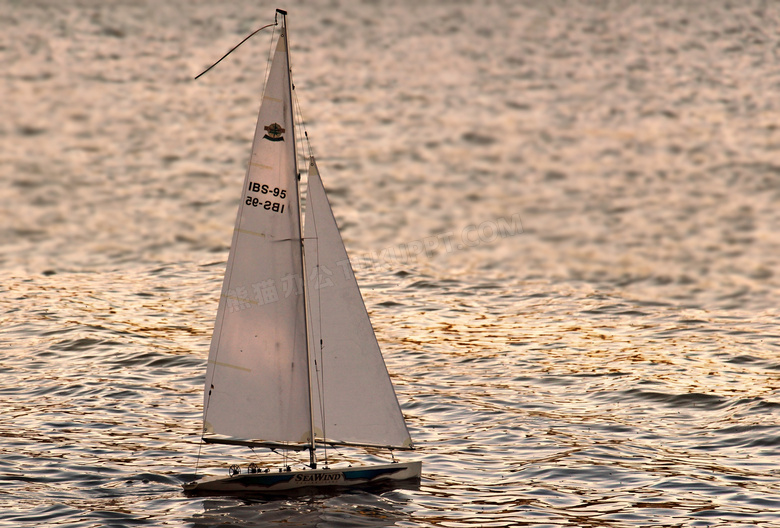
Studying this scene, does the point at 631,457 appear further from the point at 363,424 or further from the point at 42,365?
the point at 42,365

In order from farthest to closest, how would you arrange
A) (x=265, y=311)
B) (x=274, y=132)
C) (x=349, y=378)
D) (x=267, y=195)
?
(x=349, y=378)
(x=265, y=311)
(x=267, y=195)
(x=274, y=132)

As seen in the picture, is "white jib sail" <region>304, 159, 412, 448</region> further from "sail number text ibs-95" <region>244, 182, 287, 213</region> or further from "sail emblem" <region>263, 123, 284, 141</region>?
"sail emblem" <region>263, 123, 284, 141</region>

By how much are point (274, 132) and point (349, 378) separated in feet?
23.9

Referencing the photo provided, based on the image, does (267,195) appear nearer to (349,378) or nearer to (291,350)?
(291,350)

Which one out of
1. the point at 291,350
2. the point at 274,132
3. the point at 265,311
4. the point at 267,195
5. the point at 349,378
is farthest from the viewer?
the point at 349,378

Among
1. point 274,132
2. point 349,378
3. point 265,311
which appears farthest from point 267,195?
point 349,378

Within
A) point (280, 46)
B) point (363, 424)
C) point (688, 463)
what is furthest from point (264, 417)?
point (688, 463)

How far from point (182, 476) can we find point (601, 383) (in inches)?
640

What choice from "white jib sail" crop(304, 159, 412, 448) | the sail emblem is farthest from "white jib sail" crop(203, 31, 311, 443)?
"white jib sail" crop(304, 159, 412, 448)

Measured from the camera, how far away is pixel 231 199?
51312mm

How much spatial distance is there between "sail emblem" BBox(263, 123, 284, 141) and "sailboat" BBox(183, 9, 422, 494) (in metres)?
0.04

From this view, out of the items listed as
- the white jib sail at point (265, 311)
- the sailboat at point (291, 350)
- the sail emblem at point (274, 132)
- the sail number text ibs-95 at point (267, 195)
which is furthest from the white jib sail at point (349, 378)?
the sail emblem at point (274, 132)

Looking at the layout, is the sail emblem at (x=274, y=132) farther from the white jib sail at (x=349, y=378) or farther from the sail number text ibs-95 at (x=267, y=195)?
the white jib sail at (x=349, y=378)

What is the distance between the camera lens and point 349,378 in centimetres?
2973
